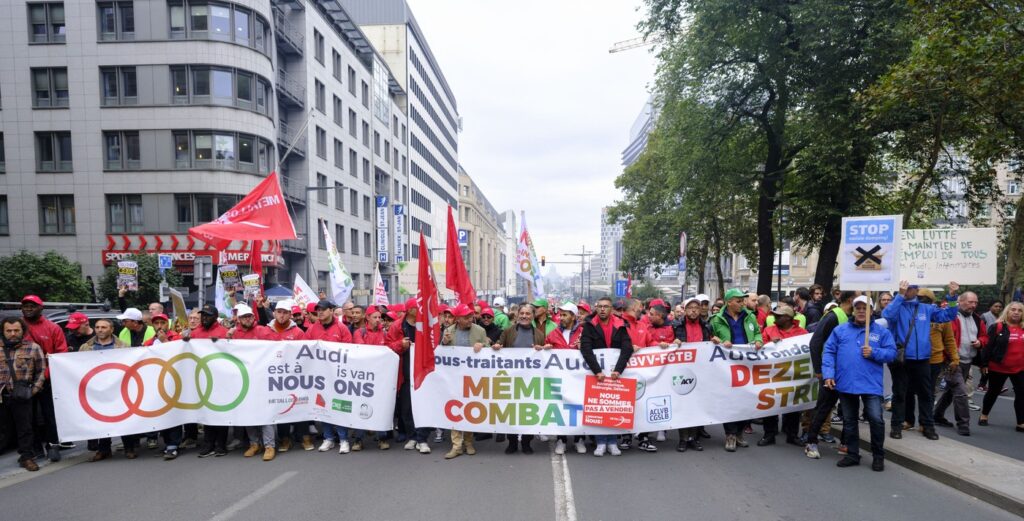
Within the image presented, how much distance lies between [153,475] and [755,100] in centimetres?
1850

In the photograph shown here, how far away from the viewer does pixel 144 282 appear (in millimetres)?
24719

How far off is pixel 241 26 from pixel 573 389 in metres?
28.6

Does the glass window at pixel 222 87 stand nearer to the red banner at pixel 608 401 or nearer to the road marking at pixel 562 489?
the road marking at pixel 562 489

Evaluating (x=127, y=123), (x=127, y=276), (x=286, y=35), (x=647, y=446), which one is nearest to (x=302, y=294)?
(x=127, y=276)

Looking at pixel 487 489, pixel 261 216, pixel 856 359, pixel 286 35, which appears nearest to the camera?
pixel 487 489

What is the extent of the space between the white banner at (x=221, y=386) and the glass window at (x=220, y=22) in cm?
2562

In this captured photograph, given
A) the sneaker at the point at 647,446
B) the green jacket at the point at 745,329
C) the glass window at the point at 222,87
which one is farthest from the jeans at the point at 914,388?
the glass window at the point at 222,87

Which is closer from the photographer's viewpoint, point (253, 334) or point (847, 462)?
point (847, 462)

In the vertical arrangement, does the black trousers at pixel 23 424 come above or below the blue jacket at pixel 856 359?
below

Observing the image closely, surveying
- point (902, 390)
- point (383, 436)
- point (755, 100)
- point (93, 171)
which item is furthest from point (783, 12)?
point (93, 171)

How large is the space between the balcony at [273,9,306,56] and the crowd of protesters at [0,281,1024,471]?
93.7 feet

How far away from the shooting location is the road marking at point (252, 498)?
5.40 metres

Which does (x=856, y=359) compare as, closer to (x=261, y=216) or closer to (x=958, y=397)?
(x=958, y=397)

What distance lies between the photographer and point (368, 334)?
8.17 meters
